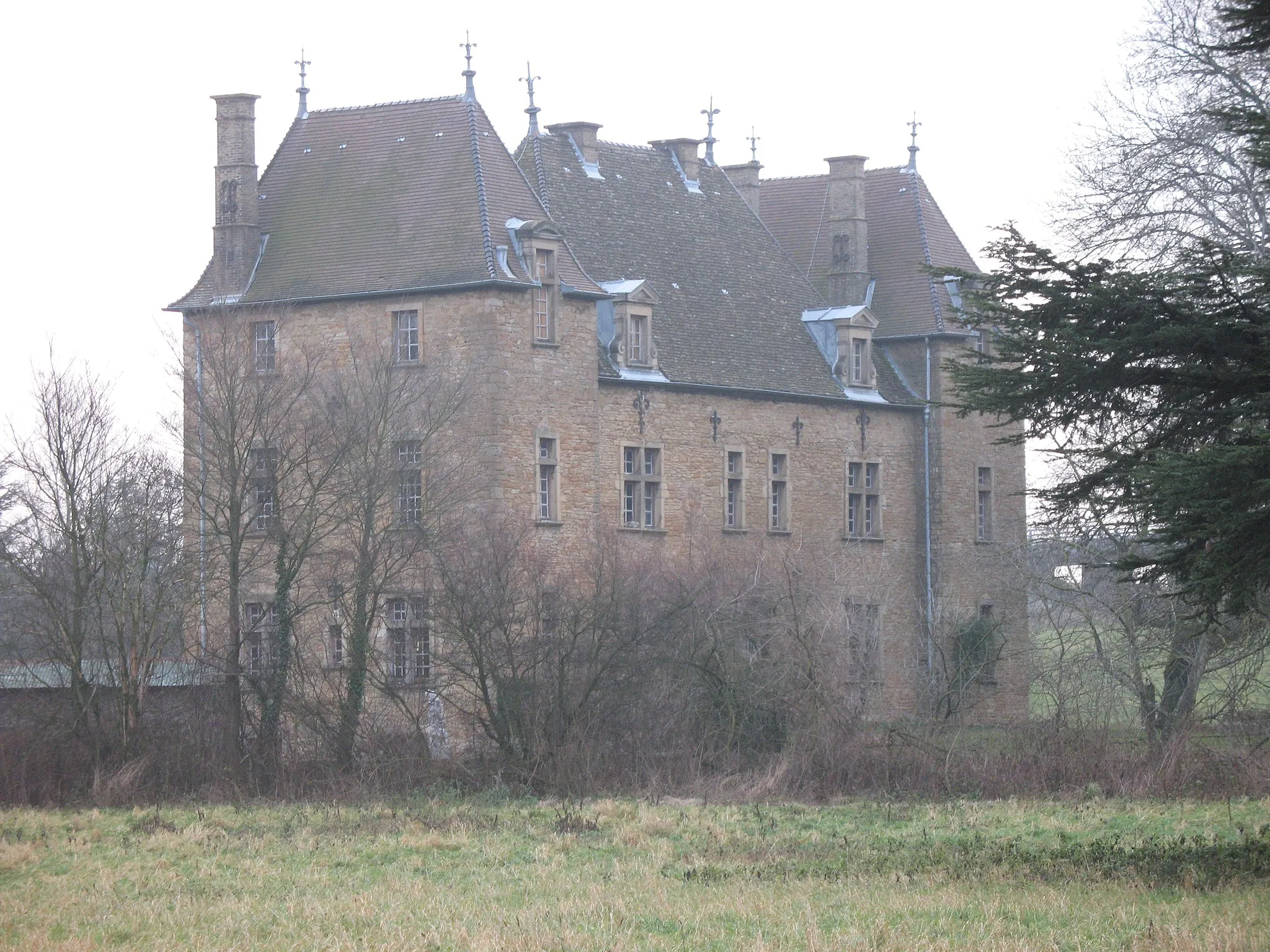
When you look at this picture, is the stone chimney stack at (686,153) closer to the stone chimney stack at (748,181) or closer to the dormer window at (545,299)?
the stone chimney stack at (748,181)

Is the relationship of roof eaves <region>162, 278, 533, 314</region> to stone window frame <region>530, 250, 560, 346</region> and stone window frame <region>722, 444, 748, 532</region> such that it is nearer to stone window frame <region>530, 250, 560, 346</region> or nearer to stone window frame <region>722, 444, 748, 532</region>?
stone window frame <region>530, 250, 560, 346</region>

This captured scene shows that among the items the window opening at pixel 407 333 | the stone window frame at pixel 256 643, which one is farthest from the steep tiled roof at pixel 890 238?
the stone window frame at pixel 256 643

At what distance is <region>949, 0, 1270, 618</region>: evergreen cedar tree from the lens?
43.8 ft

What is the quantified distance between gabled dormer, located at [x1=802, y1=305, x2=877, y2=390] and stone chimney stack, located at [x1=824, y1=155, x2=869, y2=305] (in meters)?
1.98

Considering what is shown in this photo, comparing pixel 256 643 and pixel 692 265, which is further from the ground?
pixel 692 265

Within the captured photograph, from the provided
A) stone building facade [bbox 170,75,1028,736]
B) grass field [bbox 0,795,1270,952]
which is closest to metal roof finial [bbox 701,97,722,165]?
stone building facade [bbox 170,75,1028,736]

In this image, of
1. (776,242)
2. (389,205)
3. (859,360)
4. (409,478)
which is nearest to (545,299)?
(389,205)

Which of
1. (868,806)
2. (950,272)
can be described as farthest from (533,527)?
(950,272)

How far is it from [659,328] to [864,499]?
292 inches

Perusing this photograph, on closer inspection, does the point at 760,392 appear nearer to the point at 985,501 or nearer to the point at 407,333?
the point at 985,501

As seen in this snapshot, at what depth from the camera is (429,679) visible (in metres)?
31.2

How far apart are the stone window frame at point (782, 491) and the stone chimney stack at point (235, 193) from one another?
12378 millimetres

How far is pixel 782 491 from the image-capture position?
44.7 metres

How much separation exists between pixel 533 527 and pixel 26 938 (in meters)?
22.6
